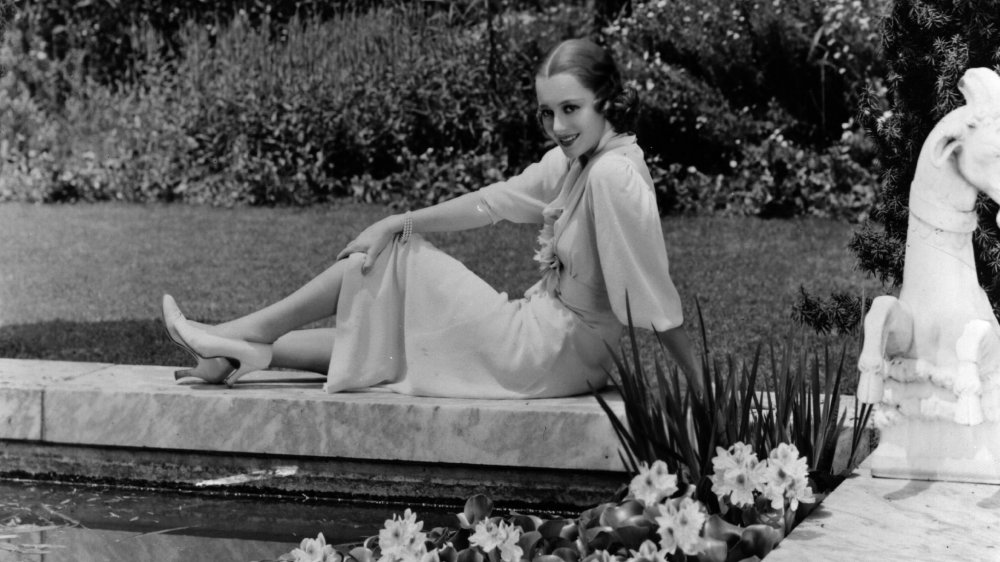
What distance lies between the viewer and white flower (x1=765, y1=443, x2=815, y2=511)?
121 inches

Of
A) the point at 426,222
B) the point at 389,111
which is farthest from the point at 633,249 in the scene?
the point at 389,111

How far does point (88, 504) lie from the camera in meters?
4.23

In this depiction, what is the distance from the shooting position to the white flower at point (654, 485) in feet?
10.1

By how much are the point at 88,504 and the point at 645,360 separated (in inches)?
105

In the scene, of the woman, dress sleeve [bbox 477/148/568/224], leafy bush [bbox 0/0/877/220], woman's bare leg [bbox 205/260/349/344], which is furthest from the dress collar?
leafy bush [bbox 0/0/877/220]

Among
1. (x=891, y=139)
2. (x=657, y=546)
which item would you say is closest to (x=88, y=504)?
(x=657, y=546)

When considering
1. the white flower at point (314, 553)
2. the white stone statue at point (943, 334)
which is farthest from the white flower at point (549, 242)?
the white flower at point (314, 553)

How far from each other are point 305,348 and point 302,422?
403mm

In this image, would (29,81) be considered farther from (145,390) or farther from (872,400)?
(872,400)

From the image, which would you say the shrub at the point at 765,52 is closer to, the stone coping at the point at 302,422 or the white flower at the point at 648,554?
the stone coping at the point at 302,422

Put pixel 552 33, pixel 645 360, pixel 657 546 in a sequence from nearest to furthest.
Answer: pixel 657 546
pixel 645 360
pixel 552 33

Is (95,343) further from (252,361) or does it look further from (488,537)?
(488,537)

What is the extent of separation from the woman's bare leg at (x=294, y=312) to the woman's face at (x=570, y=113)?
772 mm

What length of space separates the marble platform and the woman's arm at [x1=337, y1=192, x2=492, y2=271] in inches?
17.1
